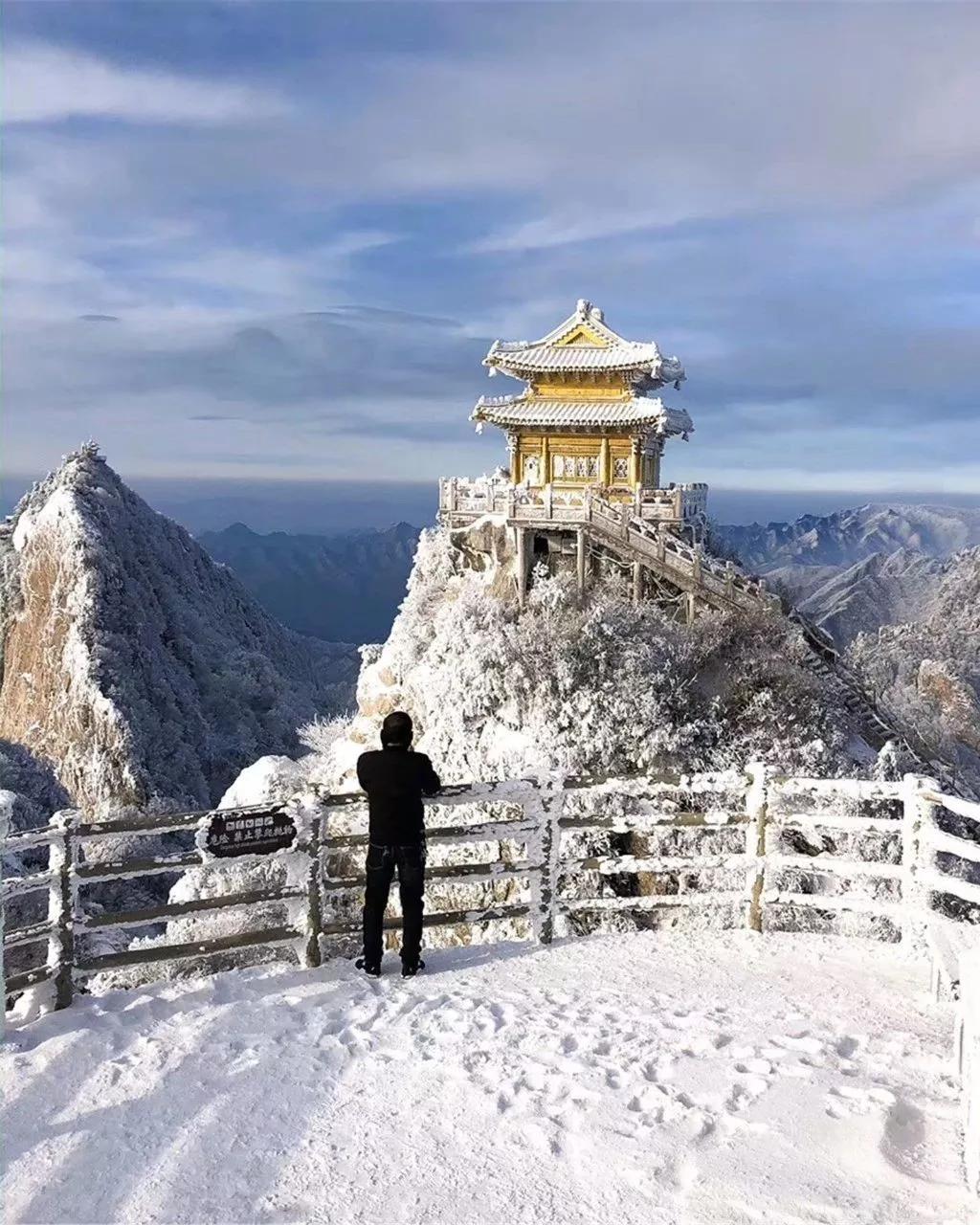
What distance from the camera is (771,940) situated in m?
8.27

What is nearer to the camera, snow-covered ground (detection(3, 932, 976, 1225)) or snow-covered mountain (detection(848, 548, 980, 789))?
snow-covered ground (detection(3, 932, 976, 1225))

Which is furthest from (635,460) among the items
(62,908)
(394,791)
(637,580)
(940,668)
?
(940,668)

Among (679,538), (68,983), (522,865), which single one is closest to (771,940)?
(522,865)

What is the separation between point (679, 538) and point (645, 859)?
69.9 ft

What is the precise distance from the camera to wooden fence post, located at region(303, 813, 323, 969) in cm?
754

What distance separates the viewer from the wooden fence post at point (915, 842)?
7.54 meters

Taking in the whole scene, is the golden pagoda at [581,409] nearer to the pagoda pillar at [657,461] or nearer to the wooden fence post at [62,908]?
the pagoda pillar at [657,461]

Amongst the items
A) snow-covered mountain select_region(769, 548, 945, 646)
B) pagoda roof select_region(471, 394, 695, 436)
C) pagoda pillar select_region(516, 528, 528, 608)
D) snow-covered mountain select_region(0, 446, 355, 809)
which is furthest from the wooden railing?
snow-covered mountain select_region(769, 548, 945, 646)

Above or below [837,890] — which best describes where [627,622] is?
above

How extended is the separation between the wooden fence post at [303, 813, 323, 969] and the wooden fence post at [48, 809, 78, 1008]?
5.39 feet

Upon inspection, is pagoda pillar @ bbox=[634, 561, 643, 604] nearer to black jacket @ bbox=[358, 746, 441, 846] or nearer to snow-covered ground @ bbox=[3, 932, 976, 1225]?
snow-covered ground @ bbox=[3, 932, 976, 1225]

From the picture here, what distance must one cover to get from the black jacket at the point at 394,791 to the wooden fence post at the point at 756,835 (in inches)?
105

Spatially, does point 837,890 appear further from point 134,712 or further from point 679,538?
point 134,712

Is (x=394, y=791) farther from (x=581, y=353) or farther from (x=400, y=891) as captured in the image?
(x=581, y=353)
